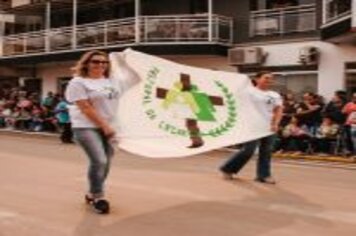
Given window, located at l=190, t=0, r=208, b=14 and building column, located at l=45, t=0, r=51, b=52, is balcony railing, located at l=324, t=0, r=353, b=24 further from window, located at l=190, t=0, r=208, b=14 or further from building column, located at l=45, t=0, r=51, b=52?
building column, located at l=45, t=0, r=51, b=52

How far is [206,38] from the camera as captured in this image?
91.5 feet

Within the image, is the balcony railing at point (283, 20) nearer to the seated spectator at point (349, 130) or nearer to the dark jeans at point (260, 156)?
the seated spectator at point (349, 130)

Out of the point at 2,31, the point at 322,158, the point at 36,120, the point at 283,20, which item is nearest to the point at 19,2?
the point at 2,31

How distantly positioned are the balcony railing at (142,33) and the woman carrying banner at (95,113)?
1900cm

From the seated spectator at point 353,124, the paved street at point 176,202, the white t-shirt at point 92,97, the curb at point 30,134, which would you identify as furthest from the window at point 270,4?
the white t-shirt at point 92,97

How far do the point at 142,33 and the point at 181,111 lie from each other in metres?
19.3

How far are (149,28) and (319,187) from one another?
59.3 feet

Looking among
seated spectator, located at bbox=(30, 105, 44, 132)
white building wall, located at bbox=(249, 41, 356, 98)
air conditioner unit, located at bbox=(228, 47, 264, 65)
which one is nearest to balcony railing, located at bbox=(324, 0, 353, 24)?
white building wall, located at bbox=(249, 41, 356, 98)

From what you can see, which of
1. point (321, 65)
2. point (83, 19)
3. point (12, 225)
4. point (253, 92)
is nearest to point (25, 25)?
point (83, 19)

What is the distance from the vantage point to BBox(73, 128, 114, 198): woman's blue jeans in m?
8.77

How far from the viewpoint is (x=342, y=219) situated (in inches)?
345

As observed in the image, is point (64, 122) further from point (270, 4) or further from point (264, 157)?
point (264, 157)

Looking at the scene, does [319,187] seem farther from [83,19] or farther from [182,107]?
[83,19]

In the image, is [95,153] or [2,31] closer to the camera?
[95,153]
